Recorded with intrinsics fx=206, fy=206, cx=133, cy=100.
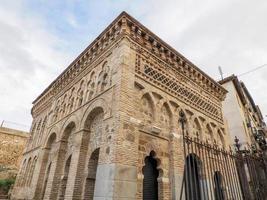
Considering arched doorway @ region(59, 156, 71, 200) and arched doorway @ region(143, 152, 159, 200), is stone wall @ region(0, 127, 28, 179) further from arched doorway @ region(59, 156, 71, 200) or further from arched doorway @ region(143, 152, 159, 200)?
arched doorway @ region(143, 152, 159, 200)

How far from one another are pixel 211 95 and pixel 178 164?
19.0ft

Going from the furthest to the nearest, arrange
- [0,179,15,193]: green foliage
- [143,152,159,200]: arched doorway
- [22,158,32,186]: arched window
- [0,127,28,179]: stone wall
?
1. [0,127,28,179]: stone wall
2. [0,179,15,193]: green foliage
3. [22,158,32,186]: arched window
4. [143,152,159,200]: arched doorway

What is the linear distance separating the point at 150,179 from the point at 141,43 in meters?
5.23

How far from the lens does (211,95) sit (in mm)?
11883

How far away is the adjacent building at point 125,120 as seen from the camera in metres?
6.22

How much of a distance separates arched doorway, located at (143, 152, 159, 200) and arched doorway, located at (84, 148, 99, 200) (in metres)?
1.83

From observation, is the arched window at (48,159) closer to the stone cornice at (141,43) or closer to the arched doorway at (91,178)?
the stone cornice at (141,43)

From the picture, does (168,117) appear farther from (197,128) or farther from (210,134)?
(210,134)

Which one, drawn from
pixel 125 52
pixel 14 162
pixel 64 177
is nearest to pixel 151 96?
pixel 125 52

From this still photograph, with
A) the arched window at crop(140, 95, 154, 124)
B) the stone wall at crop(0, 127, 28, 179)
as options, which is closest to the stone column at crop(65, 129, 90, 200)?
the arched window at crop(140, 95, 154, 124)

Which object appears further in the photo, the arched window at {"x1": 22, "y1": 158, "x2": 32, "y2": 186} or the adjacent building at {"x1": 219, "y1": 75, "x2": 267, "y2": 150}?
the adjacent building at {"x1": 219, "y1": 75, "x2": 267, "y2": 150}

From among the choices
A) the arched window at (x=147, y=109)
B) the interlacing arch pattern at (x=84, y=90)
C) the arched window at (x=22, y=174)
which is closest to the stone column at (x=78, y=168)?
the interlacing arch pattern at (x=84, y=90)

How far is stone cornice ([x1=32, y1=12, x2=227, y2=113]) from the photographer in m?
8.13

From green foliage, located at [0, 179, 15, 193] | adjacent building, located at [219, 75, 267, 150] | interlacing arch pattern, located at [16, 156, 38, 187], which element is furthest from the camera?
green foliage, located at [0, 179, 15, 193]
